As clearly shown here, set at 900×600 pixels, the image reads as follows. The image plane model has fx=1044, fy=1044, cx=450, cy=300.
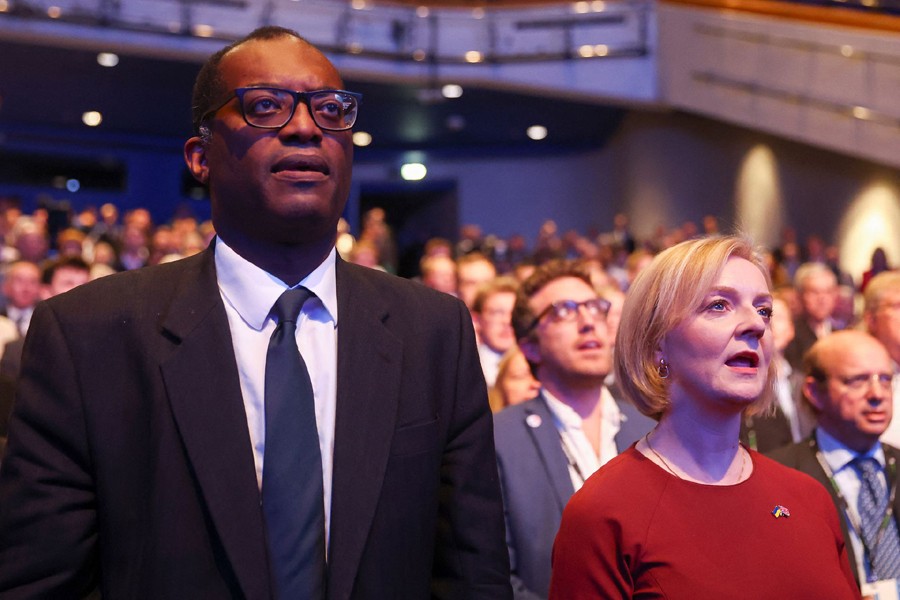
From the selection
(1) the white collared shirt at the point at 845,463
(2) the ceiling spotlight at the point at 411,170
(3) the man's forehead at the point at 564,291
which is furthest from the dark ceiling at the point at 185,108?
(1) the white collared shirt at the point at 845,463

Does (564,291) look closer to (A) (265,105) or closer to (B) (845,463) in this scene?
(B) (845,463)

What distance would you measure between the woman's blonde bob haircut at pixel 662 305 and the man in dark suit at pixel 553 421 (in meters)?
0.66

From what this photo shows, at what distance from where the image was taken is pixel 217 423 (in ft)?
4.43

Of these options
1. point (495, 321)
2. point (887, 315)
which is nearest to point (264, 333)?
point (887, 315)

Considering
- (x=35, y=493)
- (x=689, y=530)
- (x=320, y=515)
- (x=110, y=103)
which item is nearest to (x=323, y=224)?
(x=320, y=515)

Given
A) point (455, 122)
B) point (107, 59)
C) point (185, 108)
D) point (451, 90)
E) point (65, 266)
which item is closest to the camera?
point (65, 266)

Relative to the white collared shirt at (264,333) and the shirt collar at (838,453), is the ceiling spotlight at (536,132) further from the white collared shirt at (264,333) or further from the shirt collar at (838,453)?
the white collared shirt at (264,333)

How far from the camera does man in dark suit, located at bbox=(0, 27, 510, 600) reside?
4.32ft

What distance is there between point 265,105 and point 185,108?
13.9m

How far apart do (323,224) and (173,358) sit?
0.88ft

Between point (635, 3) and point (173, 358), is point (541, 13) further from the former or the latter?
point (173, 358)

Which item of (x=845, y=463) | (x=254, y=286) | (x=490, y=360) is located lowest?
(x=490, y=360)

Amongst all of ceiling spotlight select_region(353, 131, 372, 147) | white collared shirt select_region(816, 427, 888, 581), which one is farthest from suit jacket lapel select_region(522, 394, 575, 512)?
ceiling spotlight select_region(353, 131, 372, 147)

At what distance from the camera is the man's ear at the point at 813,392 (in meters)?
3.00
